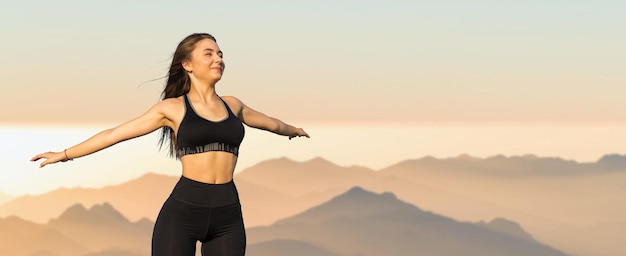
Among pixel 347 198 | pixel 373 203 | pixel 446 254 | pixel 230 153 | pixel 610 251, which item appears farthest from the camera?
pixel 347 198

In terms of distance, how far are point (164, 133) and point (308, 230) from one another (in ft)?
397

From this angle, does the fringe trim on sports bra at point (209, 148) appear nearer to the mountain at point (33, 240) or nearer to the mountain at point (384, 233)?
the mountain at point (384, 233)

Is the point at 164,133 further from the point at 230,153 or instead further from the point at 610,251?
the point at 610,251

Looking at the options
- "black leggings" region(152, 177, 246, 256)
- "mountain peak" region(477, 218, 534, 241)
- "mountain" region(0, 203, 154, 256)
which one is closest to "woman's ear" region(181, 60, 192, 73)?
"black leggings" region(152, 177, 246, 256)

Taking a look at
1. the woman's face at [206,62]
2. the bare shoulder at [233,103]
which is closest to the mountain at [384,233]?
the bare shoulder at [233,103]

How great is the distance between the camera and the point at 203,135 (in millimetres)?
10414

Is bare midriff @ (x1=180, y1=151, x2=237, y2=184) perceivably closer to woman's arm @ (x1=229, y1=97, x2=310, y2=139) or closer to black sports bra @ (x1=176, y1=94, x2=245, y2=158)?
black sports bra @ (x1=176, y1=94, x2=245, y2=158)

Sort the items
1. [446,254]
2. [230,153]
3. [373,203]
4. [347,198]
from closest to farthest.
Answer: [230,153] → [446,254] → [373,203] → [347,198]

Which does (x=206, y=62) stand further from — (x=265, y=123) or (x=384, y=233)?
(x=384, y=233)

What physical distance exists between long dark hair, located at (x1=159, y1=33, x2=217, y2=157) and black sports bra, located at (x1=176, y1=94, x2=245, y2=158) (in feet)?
0.92

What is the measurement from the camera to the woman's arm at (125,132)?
34.9ft

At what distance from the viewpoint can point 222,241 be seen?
35.0 ft

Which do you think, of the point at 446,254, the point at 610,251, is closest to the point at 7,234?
the point at 446,254

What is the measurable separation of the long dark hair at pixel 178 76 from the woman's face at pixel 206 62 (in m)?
0.06
